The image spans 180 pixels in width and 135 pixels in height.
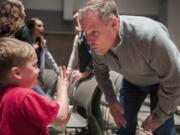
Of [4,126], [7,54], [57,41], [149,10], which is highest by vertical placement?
[7,54]

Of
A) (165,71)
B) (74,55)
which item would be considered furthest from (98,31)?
(74,55)

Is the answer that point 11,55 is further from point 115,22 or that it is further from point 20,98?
point 115,22

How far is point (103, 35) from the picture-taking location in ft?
6.09

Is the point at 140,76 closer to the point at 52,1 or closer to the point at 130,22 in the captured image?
the point at 130,22

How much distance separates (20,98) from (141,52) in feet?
2.08

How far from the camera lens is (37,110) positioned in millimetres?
1556

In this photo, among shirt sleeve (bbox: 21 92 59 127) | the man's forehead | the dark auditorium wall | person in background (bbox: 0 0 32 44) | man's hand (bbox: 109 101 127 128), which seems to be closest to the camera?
shirt sleeve (bbox: 21 92 59 127)

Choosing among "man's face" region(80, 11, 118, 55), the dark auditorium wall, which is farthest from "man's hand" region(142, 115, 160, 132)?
the dark auditorium wall

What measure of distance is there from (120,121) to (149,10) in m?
6.90

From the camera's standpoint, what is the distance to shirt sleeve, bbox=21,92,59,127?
5.07 feet

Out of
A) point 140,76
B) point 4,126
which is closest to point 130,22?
point 140,76

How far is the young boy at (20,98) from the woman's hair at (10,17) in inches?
52.7

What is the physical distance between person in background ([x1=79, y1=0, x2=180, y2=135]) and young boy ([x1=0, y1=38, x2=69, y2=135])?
0.36 meters

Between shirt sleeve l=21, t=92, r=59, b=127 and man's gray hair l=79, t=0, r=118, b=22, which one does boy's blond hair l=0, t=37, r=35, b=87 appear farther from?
man's gray hair l=79, t=0, r=118, b=22
